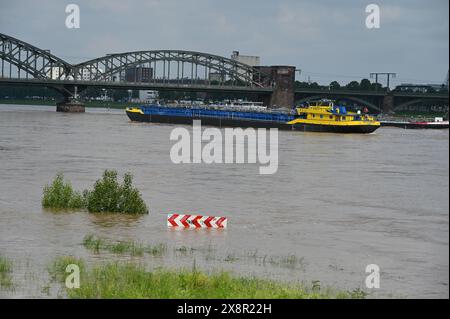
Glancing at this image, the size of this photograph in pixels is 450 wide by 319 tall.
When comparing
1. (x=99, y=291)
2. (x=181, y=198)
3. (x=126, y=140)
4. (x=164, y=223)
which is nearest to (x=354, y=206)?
(x=181, y=198)

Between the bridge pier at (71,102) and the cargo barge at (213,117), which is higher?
the bridge pier at (71,102)

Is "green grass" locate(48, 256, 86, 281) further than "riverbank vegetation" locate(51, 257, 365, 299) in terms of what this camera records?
Yes

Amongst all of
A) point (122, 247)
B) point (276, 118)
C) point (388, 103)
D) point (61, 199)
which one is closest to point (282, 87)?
point (388, 103)

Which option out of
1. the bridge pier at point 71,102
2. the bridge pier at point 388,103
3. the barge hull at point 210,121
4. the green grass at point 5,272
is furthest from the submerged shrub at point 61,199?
the bridge pier at point 388,103

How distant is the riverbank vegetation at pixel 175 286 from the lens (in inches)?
627

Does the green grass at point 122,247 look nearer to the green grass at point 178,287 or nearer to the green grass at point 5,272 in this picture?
the green grass at point 5,272

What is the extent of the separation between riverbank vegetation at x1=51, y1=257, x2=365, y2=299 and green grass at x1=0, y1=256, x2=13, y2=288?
104 cm

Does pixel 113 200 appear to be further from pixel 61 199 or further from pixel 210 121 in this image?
pixel 210 121

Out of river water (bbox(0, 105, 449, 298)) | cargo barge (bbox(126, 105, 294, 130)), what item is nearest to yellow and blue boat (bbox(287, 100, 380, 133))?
cargo barge (bbox(126, 105, 294, 130))

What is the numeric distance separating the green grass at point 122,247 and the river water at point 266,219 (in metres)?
0.32

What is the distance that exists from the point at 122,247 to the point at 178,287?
6273 millimetres

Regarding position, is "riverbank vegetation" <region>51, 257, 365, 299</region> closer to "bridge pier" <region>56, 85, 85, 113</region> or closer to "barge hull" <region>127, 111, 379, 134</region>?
"barge hull" <region>127, 111, 379, 134</region>

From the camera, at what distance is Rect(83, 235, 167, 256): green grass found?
2227 cm

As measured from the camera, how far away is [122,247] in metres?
22.5
